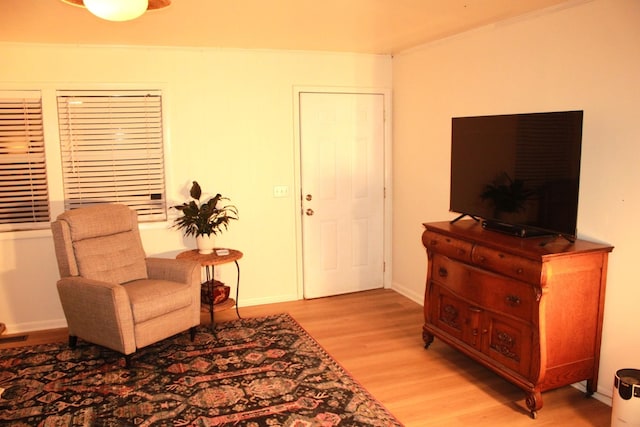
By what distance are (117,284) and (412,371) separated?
7.18 feet

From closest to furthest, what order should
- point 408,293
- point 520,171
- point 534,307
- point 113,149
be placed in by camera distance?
1. point 534,307
2. point 520,171
3. point 113,149
4. point 408,293

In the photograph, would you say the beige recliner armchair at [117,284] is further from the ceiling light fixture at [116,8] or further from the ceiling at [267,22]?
the ceiling light fixture at [116,8]

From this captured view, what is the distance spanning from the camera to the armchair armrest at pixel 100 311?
11.2 ft

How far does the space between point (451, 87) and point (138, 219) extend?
298cm

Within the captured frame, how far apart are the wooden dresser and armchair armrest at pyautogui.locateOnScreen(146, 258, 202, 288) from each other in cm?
201

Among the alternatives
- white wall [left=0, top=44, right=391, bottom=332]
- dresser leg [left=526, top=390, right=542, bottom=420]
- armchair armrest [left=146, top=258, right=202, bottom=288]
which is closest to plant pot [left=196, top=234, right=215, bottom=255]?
armchair armrest [left=146, top=258, right=202, bottom=288]

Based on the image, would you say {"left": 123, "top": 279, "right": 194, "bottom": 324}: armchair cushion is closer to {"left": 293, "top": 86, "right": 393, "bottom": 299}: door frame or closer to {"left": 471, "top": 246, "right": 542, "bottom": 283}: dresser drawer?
{"left": 293, "top": 86, "right": 393, "bottom": 299}: door frame

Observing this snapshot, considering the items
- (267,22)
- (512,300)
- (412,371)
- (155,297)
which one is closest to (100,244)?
(155,297)

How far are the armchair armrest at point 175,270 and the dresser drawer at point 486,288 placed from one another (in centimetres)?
182

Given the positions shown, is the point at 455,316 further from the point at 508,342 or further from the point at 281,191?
the point at 281,191

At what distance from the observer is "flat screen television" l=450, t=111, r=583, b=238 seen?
2.88 m

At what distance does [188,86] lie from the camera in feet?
14.9

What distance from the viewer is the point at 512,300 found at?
300 centimetres

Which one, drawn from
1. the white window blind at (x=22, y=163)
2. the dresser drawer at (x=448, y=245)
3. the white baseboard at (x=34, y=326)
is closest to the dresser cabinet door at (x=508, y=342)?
the dresser drawer at (x=448, y=245)
